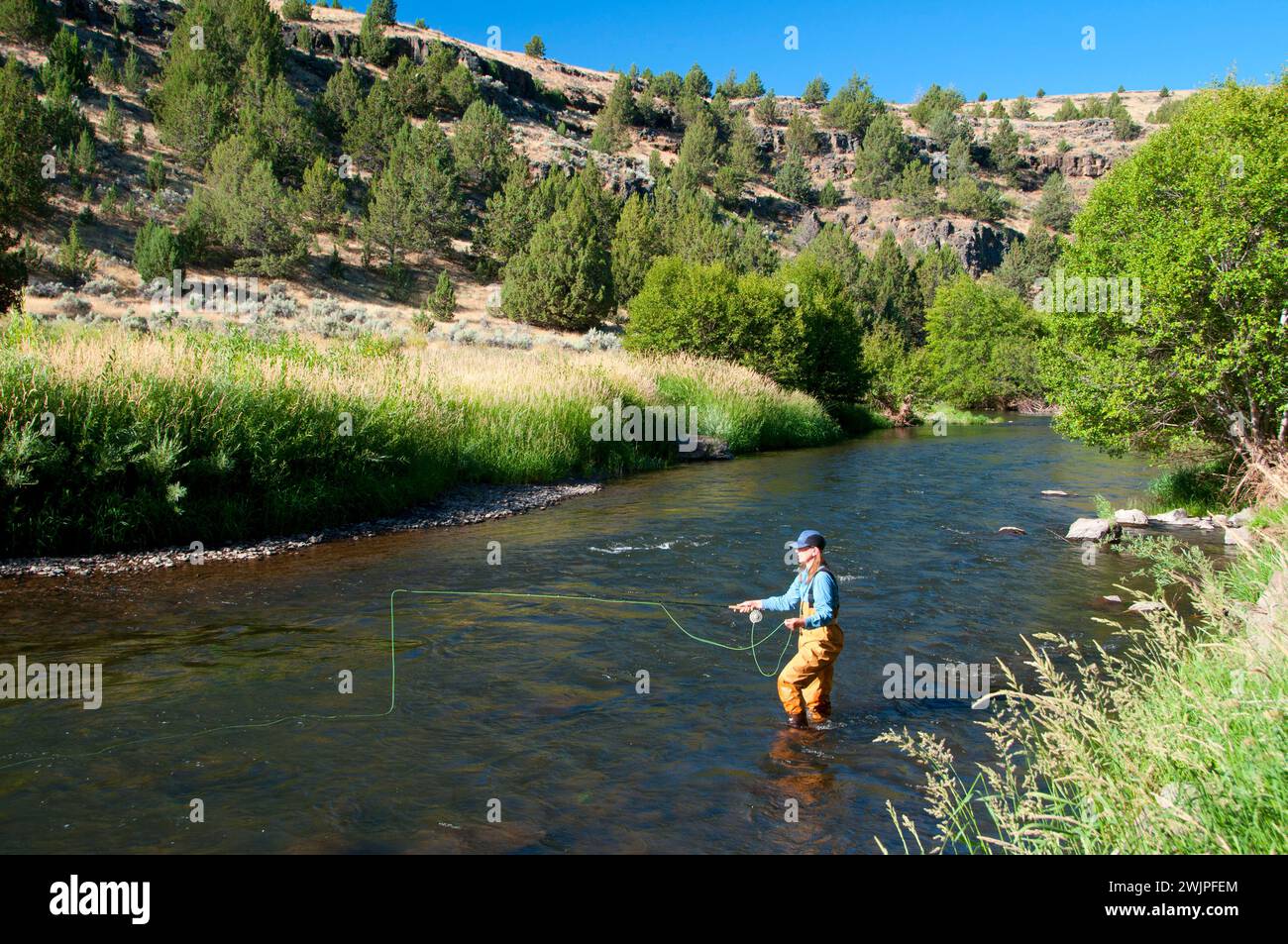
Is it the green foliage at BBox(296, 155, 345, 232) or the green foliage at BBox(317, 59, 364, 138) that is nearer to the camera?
the green foliage at BBox(296, 155, 345, 232)

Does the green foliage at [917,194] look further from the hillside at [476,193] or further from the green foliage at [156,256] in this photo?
the green foliage at [156,256]

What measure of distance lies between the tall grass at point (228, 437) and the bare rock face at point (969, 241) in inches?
4268

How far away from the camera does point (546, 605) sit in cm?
1041

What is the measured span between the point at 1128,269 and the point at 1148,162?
7.22 ft

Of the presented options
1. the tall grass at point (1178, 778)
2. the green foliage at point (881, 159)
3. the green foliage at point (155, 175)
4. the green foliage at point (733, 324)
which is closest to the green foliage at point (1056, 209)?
the green foliage at point (881, 159)

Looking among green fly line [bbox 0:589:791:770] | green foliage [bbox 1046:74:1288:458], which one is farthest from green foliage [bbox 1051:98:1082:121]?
green fly line [bbox 0:589:791:770]

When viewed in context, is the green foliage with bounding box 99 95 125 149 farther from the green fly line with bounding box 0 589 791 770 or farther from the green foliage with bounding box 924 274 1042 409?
the green fly line with bounding box 0 589 791 770

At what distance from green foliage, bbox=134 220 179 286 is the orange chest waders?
49.9 m

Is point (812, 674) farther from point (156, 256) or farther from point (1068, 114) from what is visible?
point (1068, 114)

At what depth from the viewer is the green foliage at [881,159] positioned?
132 meters

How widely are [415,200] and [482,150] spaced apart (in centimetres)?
1574

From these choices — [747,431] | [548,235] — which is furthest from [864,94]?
[747,431]

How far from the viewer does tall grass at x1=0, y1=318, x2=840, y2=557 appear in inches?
451

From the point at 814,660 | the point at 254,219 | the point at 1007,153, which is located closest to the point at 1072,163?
the point at 1007,153
